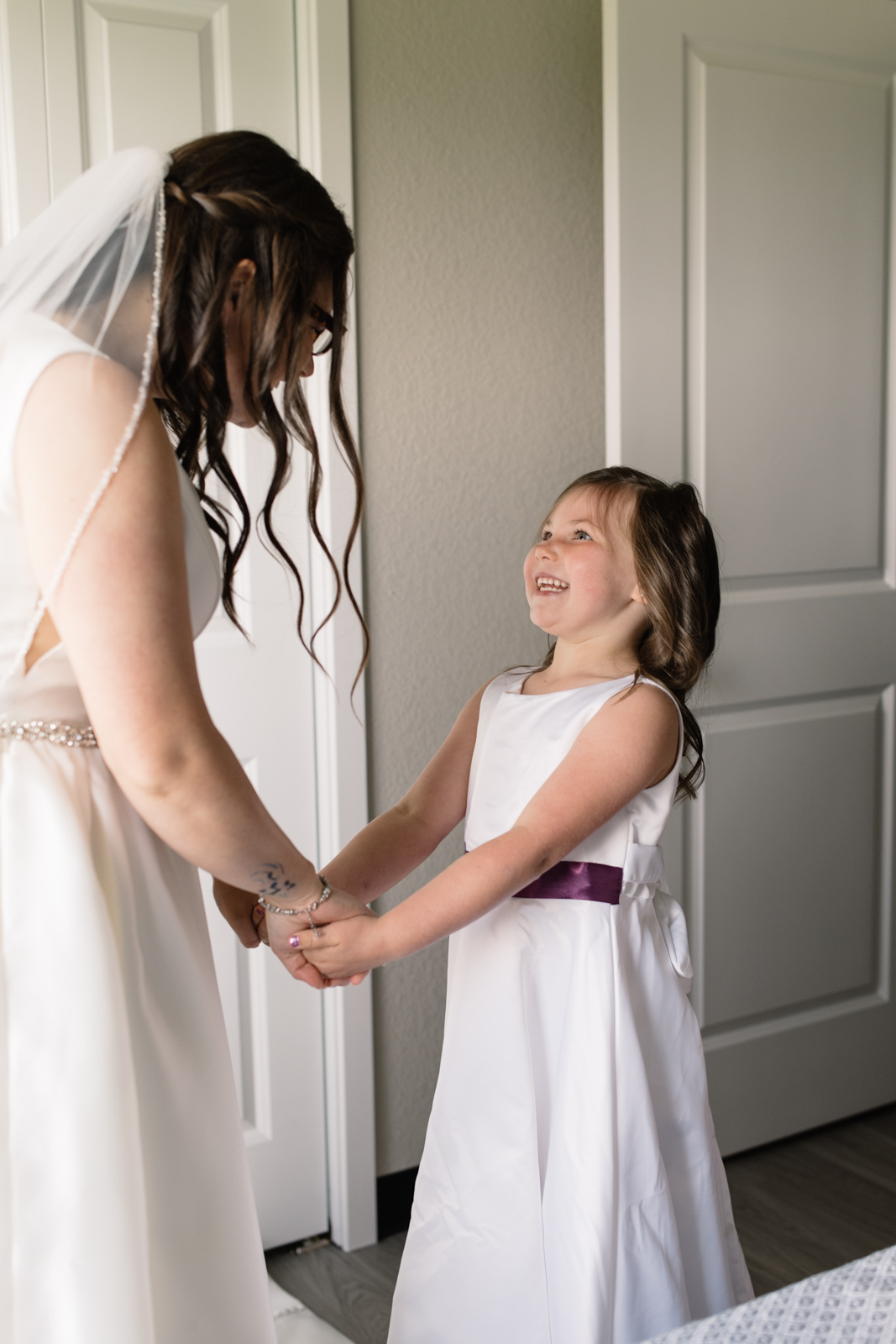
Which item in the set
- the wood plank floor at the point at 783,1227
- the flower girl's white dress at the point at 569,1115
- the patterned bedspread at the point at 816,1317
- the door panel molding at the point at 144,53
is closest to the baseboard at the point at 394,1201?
the wood plank floor at the point at 783,1227

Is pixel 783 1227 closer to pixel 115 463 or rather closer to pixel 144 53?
pixel 115 463

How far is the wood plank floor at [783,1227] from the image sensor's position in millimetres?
2031

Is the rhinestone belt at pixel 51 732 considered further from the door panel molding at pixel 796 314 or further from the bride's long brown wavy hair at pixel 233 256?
the door panel molding at pixel 796 314

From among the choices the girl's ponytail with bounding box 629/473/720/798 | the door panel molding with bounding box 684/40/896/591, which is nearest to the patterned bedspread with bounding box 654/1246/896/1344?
the girl's ponytail with bounding box 629/473/720/798

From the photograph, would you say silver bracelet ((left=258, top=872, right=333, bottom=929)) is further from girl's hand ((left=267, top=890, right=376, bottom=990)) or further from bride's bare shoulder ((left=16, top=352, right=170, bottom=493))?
bride's bare shoulder ((left=16, top=352, right=170, bottom=493))

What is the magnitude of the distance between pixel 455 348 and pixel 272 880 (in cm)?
132

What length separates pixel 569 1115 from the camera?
1380 millimetres

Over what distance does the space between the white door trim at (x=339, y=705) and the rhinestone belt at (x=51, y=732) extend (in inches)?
34.7

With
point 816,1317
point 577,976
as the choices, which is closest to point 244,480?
point 577,976

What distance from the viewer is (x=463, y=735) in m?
1.69

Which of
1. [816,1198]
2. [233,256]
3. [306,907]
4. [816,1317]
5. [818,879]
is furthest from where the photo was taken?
[818,879]

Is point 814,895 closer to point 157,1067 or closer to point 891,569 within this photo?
point 891,569

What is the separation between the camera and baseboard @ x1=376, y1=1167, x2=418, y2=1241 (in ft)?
7.37

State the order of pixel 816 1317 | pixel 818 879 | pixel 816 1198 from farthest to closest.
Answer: pixel 818 879
pixel 816 1198
pixel 816 1317
